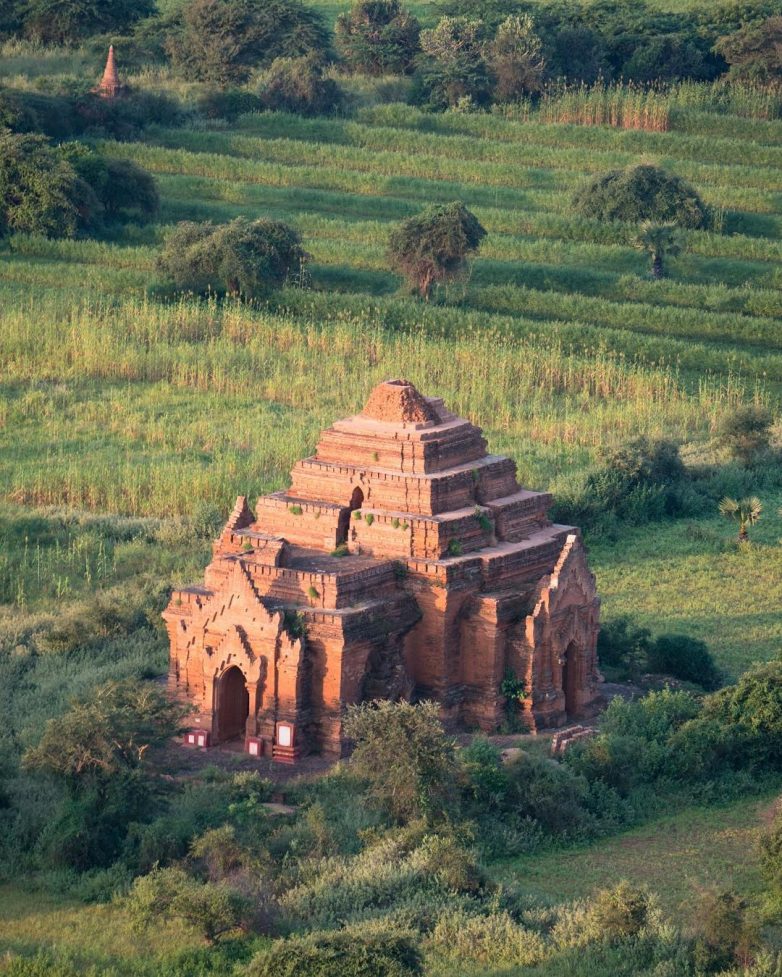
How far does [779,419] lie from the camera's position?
56156 mm

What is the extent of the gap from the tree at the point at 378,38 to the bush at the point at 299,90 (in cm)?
841

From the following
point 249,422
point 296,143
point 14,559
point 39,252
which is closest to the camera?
point 14,559

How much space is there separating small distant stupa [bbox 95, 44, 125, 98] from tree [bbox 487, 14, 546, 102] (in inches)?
584

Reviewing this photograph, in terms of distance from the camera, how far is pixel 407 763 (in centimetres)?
3028

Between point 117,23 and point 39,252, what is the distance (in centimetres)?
3722

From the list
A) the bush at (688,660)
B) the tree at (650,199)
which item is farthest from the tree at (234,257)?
the bush at (688,660)

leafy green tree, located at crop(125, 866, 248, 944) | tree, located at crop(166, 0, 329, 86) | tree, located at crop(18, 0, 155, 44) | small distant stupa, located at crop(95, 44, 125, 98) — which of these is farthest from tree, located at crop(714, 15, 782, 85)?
leafy green tree, located at crop(125, 866, 248, 944)

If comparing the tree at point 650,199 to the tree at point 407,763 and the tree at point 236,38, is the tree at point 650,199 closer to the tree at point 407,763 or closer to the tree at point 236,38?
the tree at point 236,38

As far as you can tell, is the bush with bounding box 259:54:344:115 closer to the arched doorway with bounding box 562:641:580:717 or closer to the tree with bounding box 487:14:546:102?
the tree with bounding box 487:14:546:102

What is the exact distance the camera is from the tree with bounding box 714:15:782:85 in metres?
87.6

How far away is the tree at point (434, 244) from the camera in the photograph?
66.6m

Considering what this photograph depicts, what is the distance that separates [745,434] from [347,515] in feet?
62.4

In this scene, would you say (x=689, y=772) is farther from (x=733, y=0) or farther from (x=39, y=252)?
(x=733, y=0)

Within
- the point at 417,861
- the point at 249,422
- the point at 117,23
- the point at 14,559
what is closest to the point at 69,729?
the point at 417,861
